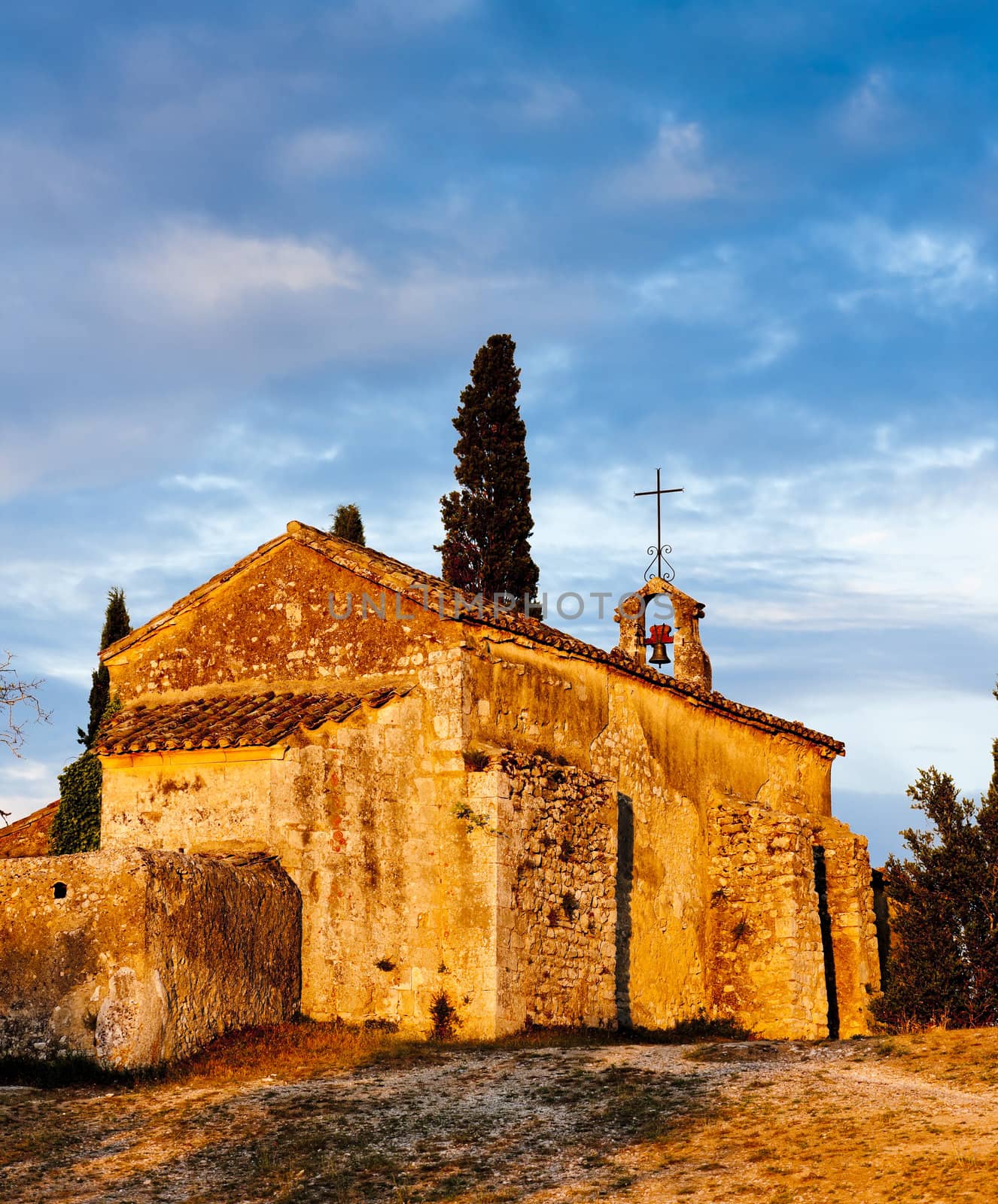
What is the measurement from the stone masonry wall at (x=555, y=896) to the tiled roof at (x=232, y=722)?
1974mm

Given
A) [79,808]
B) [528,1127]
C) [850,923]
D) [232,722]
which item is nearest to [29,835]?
[79,808]

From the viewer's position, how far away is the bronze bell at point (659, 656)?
23.2 meters

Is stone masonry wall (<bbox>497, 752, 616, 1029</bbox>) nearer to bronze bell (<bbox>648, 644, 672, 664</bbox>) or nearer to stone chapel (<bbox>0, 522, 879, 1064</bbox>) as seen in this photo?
stone chapel (<bbox>0, 522, 879, 1064</bbox>)

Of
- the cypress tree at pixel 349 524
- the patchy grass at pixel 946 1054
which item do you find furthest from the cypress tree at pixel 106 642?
the patchy grass at pixel 946 1054

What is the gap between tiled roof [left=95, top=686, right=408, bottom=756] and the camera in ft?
53.2

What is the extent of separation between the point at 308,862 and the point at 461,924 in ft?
5.87

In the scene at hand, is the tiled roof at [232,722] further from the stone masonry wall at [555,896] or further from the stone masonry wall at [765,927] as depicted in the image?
the stone masonry wall at [765,927]

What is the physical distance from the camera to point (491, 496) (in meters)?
27.8

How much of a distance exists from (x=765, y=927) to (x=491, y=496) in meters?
10.4

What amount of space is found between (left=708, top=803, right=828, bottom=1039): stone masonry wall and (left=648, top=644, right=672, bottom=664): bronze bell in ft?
9.08

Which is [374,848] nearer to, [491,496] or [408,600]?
[408,600]

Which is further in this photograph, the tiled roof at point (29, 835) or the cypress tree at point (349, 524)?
the cypress tree at point (349, 524)

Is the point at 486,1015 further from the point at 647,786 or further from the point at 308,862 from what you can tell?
the point at 647,786

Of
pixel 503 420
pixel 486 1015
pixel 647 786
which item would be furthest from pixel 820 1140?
pixel 503 420
